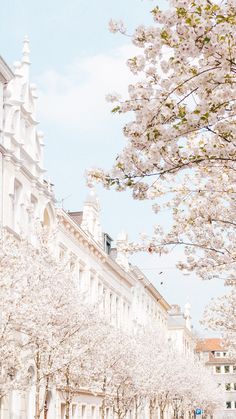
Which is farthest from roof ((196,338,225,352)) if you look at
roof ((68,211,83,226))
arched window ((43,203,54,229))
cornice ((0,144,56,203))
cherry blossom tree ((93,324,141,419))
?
cornice ((0,144,56,203))

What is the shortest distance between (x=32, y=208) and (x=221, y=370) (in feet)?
299

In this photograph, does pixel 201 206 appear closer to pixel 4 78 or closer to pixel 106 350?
pixel 4 78

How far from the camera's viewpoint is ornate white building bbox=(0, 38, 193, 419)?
2741 centimetres

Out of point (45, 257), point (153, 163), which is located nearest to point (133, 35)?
point (153, 163)

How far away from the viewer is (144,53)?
25.7 feet

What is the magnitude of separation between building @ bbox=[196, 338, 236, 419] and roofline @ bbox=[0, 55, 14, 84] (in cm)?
8393

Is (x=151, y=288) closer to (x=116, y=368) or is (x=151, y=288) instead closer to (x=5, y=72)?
(x=116, y=368)

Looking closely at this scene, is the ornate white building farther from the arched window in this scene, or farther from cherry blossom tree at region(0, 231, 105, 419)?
cherry blossom tree at region(0, 231, 105, 419)

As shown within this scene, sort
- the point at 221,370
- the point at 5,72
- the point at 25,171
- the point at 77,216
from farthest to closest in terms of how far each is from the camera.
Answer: the point at 221,370 < the point at 77,216 < the point at 25,171 < the point at 5,72

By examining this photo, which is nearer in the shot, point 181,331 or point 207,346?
point 181,331

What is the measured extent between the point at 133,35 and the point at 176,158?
6.47 feet

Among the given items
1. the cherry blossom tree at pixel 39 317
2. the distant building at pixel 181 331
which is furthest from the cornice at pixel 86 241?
the distant building at pixel 181 331

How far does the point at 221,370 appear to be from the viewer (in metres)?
115

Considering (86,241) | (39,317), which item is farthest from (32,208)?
(86,241)
